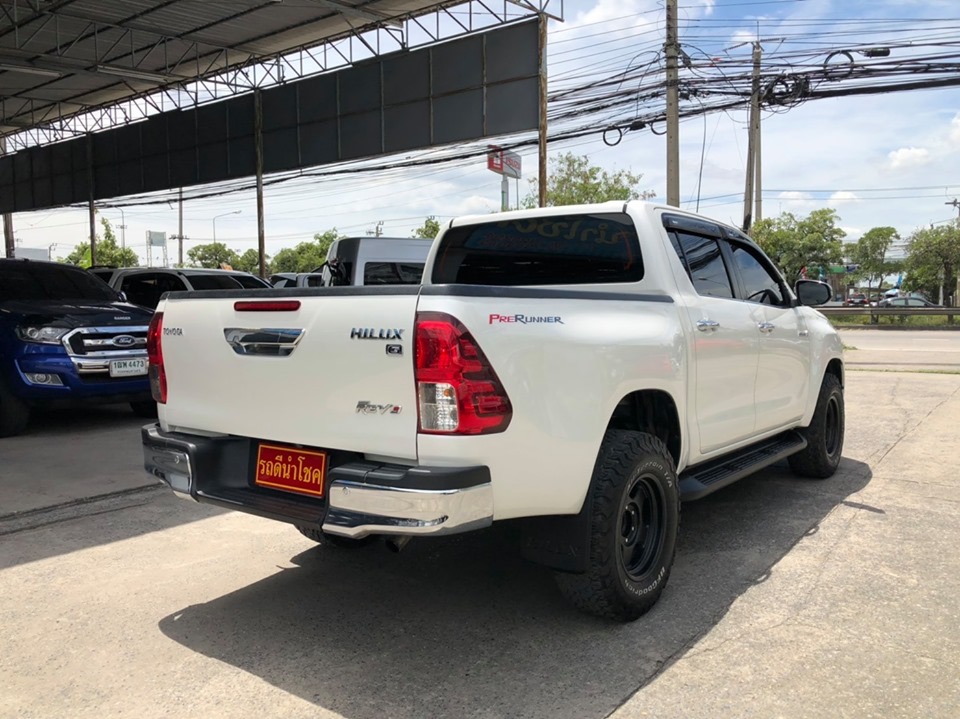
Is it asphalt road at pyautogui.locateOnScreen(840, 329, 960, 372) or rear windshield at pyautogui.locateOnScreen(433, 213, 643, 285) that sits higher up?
rear windshield at pyautogui.locateOnScreen(433, 213, 643, 285)

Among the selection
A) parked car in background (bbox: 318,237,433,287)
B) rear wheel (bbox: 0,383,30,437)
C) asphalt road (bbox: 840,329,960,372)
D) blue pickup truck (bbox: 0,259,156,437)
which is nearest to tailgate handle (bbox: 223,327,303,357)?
parked car in background (bbox: 318,237,433,287)

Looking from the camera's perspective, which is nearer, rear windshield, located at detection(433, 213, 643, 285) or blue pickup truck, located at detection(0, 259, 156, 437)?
rear windshield, located at detection(433, 213, 643, 285)

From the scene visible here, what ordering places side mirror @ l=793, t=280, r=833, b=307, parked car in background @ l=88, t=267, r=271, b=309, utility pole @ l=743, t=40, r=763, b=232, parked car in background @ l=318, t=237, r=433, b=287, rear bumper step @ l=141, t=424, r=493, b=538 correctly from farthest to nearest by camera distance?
utility pole @ l=743, t=40, r=763, b=232 < parked car in background @ l=88, t=267, r=271, b=309 < parked car in background @ l=318, t=237, r=433, b=287 < side mirror @ l=793, t=280, r=833, b=307 < rear bumper step @ l=141, t=424, r=493, b=538

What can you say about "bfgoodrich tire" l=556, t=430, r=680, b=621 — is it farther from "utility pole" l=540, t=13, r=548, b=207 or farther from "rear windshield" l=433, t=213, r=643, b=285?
"utility pole" l=540, t=13, r=548, b=207

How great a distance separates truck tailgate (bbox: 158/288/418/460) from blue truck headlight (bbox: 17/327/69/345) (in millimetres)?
4650

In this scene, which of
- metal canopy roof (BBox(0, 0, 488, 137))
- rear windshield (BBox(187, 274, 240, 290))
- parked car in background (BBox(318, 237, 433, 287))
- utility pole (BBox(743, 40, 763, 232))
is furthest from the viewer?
utility pole (BBox(743, 40, 763, 232))

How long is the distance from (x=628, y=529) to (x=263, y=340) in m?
1.81

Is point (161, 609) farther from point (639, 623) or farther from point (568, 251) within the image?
point (568, 251)

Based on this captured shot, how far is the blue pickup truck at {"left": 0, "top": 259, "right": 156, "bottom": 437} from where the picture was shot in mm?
7469

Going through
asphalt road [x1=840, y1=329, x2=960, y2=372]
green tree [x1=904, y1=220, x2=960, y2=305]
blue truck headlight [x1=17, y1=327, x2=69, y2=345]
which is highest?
green tree [x1=904, y1=220, x2=960, y2=305]

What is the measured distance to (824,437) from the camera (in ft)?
19.3

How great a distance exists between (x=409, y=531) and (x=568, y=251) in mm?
2142

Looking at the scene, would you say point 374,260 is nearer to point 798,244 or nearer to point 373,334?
point 373,334

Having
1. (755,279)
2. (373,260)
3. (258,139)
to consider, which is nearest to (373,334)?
(755,279)
